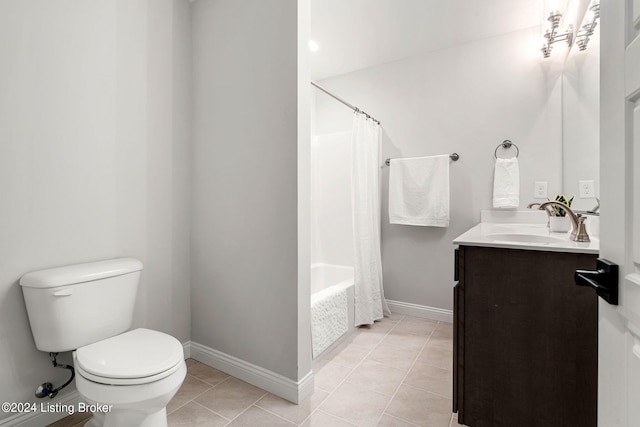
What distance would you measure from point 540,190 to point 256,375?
93.8 inches

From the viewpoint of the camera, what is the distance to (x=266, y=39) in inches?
69.6

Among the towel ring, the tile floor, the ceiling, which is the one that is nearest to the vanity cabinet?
the tile floor

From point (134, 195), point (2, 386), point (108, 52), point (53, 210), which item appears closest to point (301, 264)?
point (134, 195)

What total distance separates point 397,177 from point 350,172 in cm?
48

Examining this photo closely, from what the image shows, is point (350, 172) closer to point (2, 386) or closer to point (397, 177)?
point (397, 177)

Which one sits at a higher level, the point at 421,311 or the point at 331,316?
the point at 331,316

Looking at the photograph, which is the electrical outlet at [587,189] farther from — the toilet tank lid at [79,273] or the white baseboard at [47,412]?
the white baseboard at [47,412]

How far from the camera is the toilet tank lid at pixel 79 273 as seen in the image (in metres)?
1.35

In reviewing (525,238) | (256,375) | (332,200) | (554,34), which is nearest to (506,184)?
(525,238)

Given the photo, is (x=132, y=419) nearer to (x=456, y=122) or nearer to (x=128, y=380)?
(x=128, y=380)

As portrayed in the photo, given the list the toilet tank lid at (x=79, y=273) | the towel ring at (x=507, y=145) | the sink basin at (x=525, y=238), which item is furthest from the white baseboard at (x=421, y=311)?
the toilet tank lid at (x=79, y=273)

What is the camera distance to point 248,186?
1859 mm

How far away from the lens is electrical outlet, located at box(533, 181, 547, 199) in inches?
93.7

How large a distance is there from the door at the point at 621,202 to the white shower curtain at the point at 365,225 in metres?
1.95
